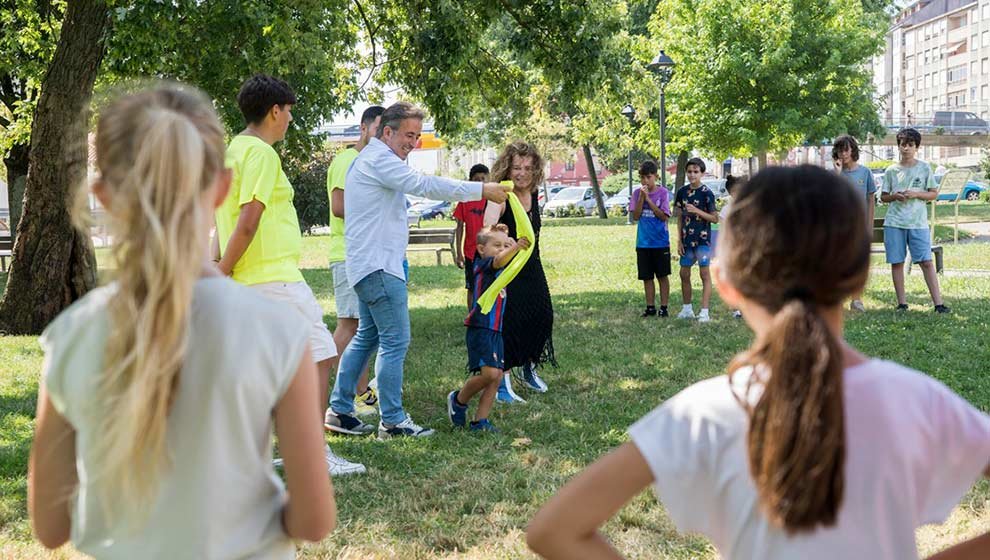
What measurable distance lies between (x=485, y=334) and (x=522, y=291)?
3.34 ft

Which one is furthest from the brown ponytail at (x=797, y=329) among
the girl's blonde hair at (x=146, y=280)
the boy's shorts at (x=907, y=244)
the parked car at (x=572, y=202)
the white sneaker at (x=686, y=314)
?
the parked car at (x=572, y=202)

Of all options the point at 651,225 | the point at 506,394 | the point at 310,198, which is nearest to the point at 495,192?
the point at 506,394

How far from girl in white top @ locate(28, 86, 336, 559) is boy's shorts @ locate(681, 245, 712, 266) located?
10.1 metres

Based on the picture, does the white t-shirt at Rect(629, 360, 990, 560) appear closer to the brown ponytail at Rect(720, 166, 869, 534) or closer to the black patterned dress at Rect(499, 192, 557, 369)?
the brown ponytail at Rect(720, 166, 869, 534)

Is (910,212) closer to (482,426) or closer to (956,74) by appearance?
(482,426)

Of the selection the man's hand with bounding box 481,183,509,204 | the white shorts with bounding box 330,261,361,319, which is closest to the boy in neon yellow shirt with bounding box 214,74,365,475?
the man's hand with bounding box 481,183,509,204

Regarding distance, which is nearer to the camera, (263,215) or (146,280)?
(146,280)

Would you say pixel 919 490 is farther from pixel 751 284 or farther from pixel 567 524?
pixel 567 524

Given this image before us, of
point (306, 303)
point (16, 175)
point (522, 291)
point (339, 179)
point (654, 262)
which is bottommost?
point (654, 262)

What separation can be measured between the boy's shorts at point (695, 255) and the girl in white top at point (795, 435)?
10.1 metres

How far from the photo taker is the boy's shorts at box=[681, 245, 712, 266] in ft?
38.2

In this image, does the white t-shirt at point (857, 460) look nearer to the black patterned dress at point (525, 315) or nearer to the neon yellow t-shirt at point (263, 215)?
the neon yellow t-shirt at point (263, 215)

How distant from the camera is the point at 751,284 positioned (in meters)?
1.61

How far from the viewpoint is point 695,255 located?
11.7 metres
